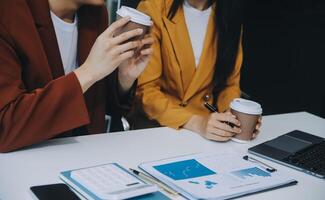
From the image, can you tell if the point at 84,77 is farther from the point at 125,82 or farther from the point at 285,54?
the point at 285,54

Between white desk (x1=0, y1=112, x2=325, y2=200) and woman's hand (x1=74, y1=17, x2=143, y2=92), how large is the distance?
18cm

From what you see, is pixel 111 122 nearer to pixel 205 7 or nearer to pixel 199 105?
pixel 199 105

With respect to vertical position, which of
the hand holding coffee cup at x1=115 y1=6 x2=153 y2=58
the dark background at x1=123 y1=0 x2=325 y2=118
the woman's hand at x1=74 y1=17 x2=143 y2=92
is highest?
the hand holding coffee cup at x1=115 y1=6 x2=153 y2=58

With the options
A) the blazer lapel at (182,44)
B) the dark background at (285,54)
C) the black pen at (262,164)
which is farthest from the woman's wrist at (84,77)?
the dark background at (285,54)

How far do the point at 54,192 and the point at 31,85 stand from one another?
0.49m

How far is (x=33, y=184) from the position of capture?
1056mm

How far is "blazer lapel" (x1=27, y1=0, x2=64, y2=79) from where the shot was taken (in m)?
1.39

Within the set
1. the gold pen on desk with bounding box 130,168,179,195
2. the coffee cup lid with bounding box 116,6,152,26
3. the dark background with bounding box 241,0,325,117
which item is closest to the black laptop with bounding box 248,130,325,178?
the gold pen on desk with bounding box 130,168,179,195

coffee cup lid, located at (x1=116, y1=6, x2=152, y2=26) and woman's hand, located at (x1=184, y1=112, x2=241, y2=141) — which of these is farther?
woman's hand, located at (x1=184, y1=112, x2=241, y2=141)

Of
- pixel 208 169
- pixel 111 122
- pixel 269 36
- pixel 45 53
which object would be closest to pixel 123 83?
pixel 111 122

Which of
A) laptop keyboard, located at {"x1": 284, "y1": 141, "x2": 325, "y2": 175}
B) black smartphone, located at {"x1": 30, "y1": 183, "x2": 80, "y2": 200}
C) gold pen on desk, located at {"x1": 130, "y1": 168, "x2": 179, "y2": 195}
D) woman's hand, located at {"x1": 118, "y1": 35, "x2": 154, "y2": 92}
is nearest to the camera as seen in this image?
black smartphone, located at {"x1": 30, "y1": 183, "x2": 80, "y2": 200}

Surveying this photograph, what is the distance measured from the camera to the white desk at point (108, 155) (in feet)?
3.57

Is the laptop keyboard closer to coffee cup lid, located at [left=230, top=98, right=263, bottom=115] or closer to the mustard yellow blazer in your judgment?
coffee cup lid, located at [left=230, top=98, right=263, bottom=115]

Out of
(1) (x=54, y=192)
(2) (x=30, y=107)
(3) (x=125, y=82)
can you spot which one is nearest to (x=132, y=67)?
(3) (x=125, y=82)
